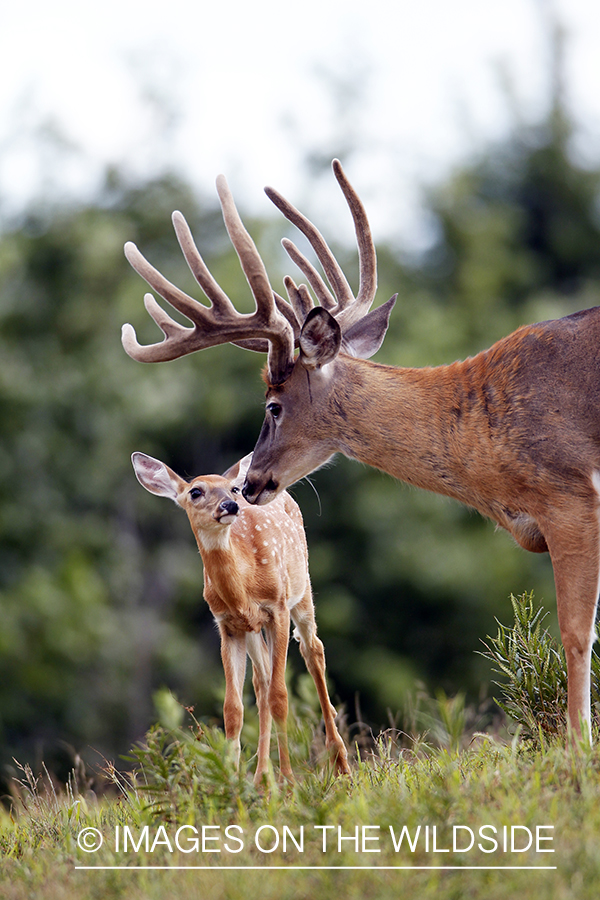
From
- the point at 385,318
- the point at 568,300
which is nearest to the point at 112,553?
the point at 568,300

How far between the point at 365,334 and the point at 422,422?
0.88 m

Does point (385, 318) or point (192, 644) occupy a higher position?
point (385, 318)

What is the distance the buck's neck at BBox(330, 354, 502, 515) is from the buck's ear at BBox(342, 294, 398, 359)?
0.31 metres

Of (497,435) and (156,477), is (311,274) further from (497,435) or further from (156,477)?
(497,435)

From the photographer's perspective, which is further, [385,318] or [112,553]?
[112,553]

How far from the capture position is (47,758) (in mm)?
15938

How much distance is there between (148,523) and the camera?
20797 millimetres

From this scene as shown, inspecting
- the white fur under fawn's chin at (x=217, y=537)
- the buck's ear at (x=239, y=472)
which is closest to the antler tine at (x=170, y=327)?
the buck's ear at (x=239, y=472)

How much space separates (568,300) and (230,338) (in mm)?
17080

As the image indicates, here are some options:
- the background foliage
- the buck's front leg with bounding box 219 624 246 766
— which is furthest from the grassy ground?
the background foliage

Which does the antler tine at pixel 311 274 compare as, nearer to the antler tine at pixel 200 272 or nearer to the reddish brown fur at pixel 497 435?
the reddish brown fur at pixel 497 435

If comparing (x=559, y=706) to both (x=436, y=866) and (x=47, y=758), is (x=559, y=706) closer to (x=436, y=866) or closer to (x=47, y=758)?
(x=436, y=866)

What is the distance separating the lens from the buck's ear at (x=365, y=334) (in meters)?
6.18

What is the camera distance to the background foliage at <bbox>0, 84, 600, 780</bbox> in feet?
56.7
